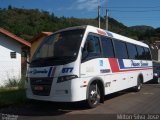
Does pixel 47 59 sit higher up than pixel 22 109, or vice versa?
pixel 47 59

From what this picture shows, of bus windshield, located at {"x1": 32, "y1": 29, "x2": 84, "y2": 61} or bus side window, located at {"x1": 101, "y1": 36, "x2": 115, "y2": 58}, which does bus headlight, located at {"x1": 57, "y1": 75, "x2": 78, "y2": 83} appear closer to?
bus windshield, located at {"x1": 32, "y1": 29, "x2": 84, "y2": 61}

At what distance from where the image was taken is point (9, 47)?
835 inches

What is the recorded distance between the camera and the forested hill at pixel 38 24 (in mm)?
65875

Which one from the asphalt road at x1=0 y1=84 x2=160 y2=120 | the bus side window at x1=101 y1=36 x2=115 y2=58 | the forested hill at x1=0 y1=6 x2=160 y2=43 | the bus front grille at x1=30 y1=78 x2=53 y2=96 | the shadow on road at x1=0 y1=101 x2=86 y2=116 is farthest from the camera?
the forested hill at x1=0 y1=6 x2=160 y2=43

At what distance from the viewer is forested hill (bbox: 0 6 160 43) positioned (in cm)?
6588

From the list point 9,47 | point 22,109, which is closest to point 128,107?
point 22,109

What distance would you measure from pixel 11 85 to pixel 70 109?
332 inches

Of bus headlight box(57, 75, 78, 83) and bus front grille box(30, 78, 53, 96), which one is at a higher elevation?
bus headlight box(57, 75, 78, 83)

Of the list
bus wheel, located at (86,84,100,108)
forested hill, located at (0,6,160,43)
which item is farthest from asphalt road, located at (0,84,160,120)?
forested hill, located at (0,6,160,43)

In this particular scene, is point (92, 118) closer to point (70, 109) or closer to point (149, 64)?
point (70, 109)

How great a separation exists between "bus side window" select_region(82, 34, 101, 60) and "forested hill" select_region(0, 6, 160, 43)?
4497 cm

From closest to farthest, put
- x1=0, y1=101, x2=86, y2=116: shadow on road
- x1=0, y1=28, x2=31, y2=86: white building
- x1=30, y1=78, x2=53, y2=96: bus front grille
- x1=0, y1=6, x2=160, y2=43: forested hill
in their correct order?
x1=30, y1=78, x2=53, y2=96: bus front grille
x1=0, y1=101, x2=86, y2=116: shadow on road
x1=0, y1=28, x2=31, y2=86: white building
x1=0, y1=6, x2=160, y2=43: forested hill

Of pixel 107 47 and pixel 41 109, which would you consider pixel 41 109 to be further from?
pixel 107 47

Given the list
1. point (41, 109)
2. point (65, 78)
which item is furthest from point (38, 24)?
point (65, 78)
